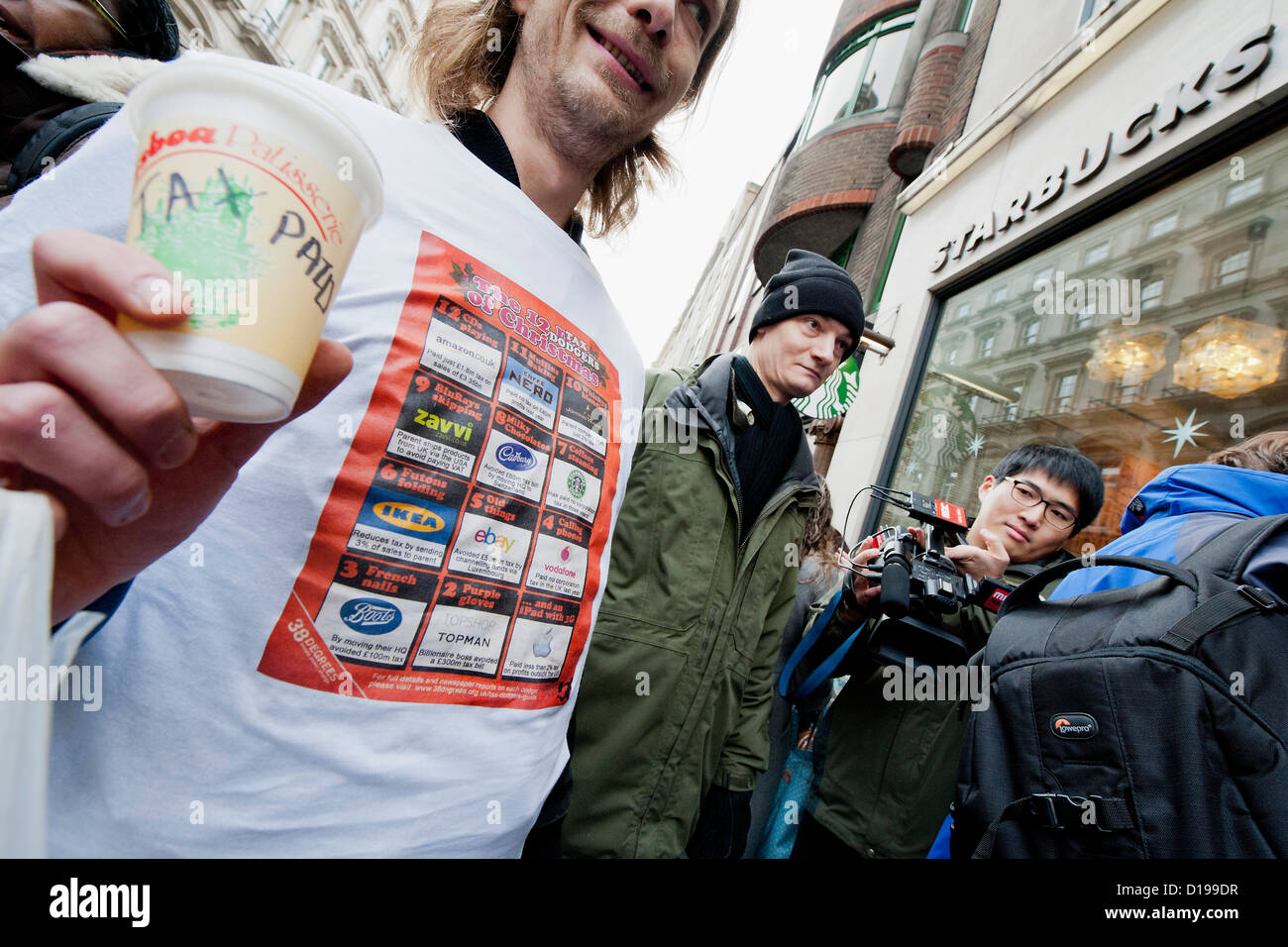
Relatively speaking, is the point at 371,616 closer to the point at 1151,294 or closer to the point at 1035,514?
the point at 1035,514

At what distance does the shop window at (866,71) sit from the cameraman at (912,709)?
885cm

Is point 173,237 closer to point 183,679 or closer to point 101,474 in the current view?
point 101,474

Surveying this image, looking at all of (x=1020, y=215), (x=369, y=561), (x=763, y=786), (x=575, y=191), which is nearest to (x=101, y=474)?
(x=369, y=561)

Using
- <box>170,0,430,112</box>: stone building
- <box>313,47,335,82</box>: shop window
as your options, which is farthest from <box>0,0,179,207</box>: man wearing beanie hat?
<box>313,47,335,82</box>: shop window

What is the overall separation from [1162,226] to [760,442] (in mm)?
3777

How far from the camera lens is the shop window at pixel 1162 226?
3.91 meters

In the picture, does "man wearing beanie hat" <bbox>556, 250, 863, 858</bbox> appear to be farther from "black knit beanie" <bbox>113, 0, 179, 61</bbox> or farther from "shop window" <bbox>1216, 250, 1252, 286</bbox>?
"shop window" <bbox>1216, 250, 1252, 286</bbox>

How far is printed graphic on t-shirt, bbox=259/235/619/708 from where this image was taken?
2.72 feet

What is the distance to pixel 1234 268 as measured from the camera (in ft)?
11.5

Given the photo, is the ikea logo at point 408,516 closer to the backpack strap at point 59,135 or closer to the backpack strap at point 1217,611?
the backpack strap at point 59,135

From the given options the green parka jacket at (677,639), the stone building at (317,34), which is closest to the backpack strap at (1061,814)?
the green parka jacket at (677,639)

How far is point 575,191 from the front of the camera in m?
1.46

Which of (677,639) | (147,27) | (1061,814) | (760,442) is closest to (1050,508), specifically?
(760,442)
